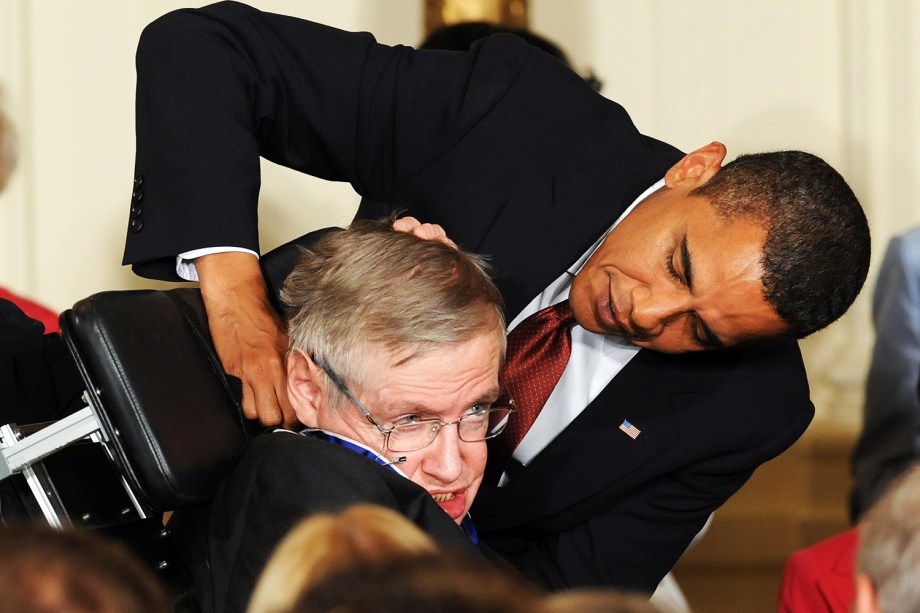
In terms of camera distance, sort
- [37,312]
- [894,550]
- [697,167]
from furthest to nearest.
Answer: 1. [37,312]
2. [697,167]
3. [894,550]

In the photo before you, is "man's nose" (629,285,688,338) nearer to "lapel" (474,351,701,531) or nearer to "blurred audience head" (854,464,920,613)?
"lapel" (474,351,701,531)

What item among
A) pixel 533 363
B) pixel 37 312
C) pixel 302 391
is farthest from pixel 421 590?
pixel 37 312

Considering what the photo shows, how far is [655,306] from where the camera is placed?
1.96m

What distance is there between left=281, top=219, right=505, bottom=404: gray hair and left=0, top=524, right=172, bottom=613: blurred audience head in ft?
2.57

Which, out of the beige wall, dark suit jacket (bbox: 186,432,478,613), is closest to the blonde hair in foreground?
dark suit jacket (bbox: 186,432,478,613)

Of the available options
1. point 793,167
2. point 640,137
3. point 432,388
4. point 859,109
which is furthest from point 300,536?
point 859,109

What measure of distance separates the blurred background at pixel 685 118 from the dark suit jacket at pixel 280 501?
7.05 ft

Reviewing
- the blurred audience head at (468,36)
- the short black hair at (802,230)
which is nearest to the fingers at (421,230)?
the short black hair at (802,230)

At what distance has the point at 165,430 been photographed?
5.20 ft

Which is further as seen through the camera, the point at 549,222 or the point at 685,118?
the point at 685,118

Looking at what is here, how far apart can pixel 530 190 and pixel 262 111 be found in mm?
463

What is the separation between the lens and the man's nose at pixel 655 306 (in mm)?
1952

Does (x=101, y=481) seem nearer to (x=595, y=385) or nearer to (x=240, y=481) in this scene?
(x=240, y=481)

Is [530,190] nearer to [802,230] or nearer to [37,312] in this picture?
[802,230]
